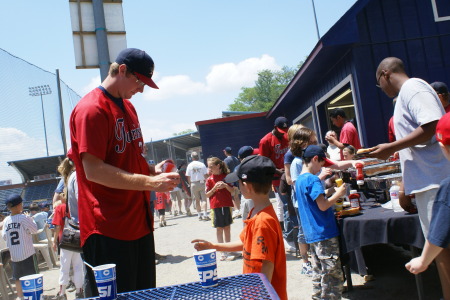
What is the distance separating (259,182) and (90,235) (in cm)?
110

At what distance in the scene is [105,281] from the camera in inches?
61.2

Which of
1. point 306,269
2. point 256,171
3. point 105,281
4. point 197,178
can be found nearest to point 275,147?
point 306,269

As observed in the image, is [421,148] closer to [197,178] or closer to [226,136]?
[197,178]

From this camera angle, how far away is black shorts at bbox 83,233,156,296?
2145mm

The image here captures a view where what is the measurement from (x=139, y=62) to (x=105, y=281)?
1.30 metres

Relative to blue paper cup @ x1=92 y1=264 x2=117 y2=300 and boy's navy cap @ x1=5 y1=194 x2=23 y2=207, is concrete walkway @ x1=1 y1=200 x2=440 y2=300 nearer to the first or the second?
boy's navy cap @ x1=5 y1=194 x2=23 y2=207

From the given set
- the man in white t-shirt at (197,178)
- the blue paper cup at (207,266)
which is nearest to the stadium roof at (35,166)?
the man in white t-shirt at (197,178)

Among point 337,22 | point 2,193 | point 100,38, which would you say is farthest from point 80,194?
point 2,193

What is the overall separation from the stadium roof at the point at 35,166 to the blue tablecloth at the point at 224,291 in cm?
2261

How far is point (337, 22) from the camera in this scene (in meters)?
6.78

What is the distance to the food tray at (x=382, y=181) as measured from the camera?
396cm

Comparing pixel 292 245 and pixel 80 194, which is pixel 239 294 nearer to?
pixel 80 194

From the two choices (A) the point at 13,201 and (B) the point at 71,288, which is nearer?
(A) the point at 13,201

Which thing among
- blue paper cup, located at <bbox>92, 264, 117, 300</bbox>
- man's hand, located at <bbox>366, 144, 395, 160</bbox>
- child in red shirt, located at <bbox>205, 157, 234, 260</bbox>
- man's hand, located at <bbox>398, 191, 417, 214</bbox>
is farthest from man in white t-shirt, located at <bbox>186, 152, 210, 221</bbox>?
blue paper cup, located at <bbox>92, 264, 117, 300</bbox>
